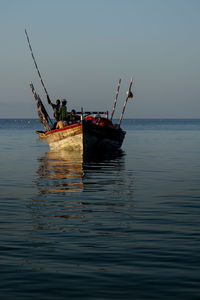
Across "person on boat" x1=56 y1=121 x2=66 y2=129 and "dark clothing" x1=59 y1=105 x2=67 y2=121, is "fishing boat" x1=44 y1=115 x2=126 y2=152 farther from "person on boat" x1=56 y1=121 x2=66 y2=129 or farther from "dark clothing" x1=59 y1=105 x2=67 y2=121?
"dark clothing" x1=59 y1=105 x2=67 y2=121

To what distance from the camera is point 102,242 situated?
8344 mm

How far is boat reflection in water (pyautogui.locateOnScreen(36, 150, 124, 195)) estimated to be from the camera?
15.8 m

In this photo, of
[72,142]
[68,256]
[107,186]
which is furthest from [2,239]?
[72,142]

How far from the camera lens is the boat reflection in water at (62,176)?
50.7 feet

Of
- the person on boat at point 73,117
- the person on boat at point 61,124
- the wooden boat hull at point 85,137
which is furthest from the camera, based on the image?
the person on boat at point 73,117

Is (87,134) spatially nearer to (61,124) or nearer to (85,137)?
(85,137)

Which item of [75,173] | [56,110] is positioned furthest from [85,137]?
[75,173]

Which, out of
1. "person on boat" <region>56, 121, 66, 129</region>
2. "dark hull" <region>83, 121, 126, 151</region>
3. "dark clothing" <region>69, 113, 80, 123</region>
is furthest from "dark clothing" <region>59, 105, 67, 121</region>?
"dark hull" <region>83, 121, 126, 151</region>

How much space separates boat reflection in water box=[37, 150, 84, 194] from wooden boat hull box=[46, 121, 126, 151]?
1.14 metres

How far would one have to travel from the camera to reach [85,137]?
28.9m

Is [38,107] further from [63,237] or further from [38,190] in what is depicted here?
[63,237]

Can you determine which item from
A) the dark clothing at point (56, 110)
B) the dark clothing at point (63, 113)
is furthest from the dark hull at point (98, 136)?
the dark clothing at point (56, 110)

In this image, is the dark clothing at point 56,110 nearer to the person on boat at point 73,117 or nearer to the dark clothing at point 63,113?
the dark clothing at point 63,113

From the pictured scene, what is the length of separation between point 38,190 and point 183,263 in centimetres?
855
